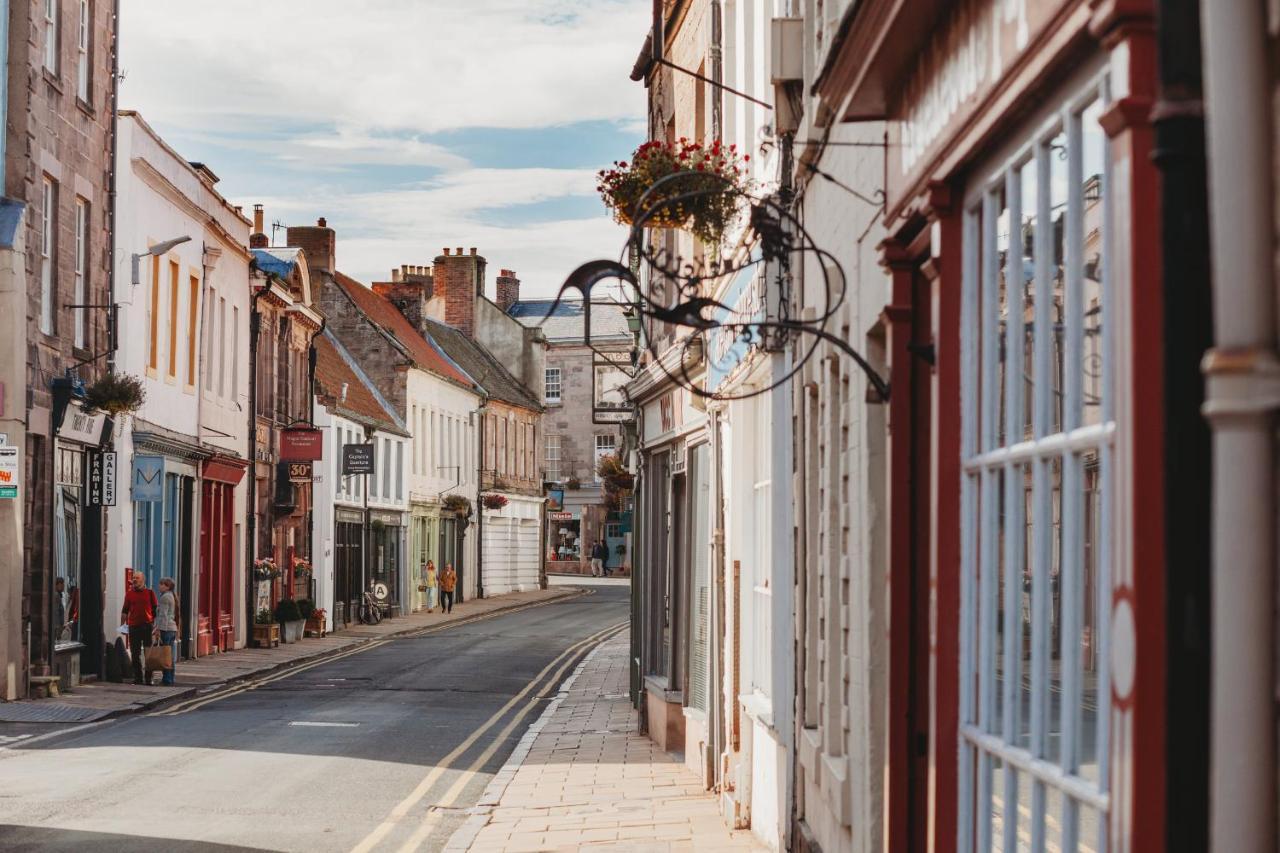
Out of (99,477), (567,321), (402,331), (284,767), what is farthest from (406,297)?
(284,767)

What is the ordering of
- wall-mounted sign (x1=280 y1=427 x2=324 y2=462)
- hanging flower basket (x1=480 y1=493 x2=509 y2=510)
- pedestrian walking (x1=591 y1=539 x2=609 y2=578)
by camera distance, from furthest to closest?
1. pedestrian walking (x1=591 y1=539 x2=609 y2=578)
2. hanging flower basket (x1=480 y1=493 x2=509 y2=510)
3. wall-mounted sign (x1=280 y1=427 x2=324 y2=462)

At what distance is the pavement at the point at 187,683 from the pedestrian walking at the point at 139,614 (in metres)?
0.60

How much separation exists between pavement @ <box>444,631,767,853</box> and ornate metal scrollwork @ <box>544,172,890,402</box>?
2956 millimetres

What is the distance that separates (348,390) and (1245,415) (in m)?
49.2

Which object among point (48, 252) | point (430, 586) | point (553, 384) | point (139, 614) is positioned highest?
point (553, 384)

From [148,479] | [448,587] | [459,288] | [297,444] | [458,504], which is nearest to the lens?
[148,479]

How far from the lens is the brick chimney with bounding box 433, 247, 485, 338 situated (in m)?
73.2

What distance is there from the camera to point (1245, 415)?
2775 millimetres

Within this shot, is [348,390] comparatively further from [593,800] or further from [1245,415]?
[1245,415]

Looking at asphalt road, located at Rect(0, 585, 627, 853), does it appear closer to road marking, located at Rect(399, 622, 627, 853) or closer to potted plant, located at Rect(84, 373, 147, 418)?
road marking, located at Rect(399, 622, 627, 853)

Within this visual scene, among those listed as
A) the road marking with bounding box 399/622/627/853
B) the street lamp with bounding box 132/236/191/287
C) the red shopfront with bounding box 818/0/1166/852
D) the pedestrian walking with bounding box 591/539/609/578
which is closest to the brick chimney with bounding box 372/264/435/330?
the pedestrian walking with bounding box 591/539/609/578

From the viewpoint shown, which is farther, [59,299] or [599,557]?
[599,557]

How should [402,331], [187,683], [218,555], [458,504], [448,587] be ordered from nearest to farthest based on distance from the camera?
[187,683]
[218,555]
[448,587]
[402,331]
[458,504]

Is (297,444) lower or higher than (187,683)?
higher
